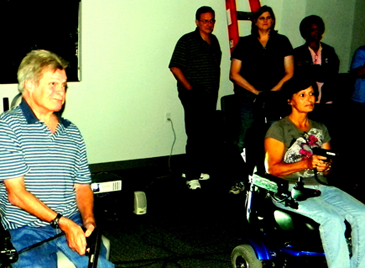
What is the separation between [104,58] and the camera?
5422 mm

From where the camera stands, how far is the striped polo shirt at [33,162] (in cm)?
226

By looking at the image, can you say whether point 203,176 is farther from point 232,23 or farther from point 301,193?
point 301,193

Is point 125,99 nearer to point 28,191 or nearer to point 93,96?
point 93,96

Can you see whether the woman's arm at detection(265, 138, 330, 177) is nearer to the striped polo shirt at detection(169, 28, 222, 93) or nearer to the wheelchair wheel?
the wheelchair wheel

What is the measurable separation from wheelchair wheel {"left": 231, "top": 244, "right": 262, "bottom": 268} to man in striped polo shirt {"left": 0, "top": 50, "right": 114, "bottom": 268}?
967mm

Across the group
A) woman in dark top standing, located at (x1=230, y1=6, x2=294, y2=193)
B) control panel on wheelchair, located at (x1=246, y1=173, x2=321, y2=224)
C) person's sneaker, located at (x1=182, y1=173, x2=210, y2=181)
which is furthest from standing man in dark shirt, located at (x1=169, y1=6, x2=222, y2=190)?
control panel on wheelchair, located at (x1=246, y1=173, x2=321, y2=224)

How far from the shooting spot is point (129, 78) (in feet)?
18.4

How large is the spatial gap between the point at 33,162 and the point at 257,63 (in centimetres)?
280

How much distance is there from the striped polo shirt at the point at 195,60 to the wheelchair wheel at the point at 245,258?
2340 millimetres

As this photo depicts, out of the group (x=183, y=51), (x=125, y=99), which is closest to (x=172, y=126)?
(x=125, y=99)

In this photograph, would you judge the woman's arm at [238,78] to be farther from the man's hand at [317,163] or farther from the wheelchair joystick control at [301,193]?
the wheelchair joystick control at [301,193]

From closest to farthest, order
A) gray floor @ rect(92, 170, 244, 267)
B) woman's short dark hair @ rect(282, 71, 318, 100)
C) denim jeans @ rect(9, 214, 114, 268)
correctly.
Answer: denim jeans @ rect(9, 214, 114, 268) → woman's short dark hair @ rect(282, 71, 318, 100) → gray floor @ rect(92, 170, 244, 267)

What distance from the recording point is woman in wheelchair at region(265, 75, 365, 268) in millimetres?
2764

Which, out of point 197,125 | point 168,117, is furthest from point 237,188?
point 168,117
